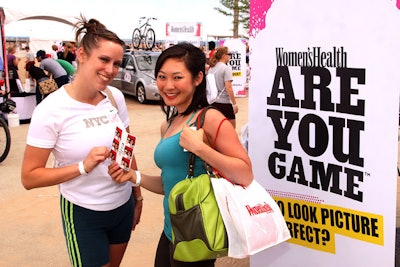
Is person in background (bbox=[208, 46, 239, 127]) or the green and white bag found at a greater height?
person in background (bbox=[208, 46, 239, 127])

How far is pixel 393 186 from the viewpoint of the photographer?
218 centimetres

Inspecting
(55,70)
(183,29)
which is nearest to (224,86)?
(55,70)

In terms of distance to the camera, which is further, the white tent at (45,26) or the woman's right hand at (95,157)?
Result: the white tent at (45,26)

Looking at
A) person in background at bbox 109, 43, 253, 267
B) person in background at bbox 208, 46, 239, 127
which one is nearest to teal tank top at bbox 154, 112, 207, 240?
person in background at bbox 109, 43, 253, 267

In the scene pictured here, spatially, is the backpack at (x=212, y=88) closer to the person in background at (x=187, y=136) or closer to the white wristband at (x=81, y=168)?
the person in background at (x=187, y=136)

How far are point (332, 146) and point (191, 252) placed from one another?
3.35 feet

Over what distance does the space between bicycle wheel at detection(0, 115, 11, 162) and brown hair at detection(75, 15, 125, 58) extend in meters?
5.25

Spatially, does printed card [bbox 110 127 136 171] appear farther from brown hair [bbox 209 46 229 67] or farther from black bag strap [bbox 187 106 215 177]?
brown hair [bbox 209 46 229 67]

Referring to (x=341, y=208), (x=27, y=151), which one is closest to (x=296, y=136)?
(x=341, y=208)

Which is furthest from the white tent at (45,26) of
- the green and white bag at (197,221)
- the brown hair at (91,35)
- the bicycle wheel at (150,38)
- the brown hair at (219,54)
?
the green and white bag at (197,221)

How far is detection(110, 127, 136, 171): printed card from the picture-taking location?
2.12m

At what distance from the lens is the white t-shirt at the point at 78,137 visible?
2.16 metres

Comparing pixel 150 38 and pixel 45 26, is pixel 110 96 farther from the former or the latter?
pixel 150 38

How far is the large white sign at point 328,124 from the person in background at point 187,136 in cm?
67
